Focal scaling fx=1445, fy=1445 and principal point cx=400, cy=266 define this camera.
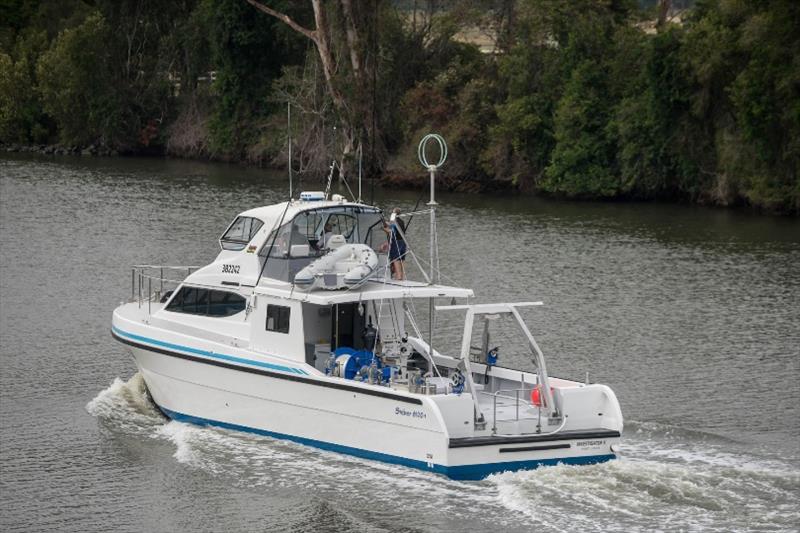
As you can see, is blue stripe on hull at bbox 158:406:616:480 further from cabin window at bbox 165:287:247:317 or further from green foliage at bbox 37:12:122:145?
green foliage at bbox 37:12:122:145

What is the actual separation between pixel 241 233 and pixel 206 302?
1096 millimetres

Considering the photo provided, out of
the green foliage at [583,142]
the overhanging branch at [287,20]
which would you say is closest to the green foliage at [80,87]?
the overhanging branch at [287,20]

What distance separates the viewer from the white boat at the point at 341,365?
17.6 metres

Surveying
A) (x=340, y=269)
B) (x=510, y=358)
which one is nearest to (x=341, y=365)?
(x=340, y=269)

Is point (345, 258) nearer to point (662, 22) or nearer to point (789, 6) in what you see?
point (789, 6)

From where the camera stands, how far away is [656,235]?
126ft

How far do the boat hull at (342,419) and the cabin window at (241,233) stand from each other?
5.80 ft

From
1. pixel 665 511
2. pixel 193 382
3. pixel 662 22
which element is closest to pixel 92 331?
pixel 193 382

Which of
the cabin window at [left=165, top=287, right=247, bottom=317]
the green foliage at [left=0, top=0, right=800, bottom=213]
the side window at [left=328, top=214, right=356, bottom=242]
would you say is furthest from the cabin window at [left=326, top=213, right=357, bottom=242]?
the green foliage at [left=0, top=0, right=800, bottom=213]

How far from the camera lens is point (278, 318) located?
19266 mm

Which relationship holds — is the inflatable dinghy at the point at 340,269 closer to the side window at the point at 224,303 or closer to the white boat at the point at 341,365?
the white boat at the point at 341,365

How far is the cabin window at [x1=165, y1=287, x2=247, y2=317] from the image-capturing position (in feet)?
66.2

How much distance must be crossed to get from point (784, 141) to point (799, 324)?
660 inches

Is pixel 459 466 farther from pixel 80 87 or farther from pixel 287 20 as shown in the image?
pixel 80 87
